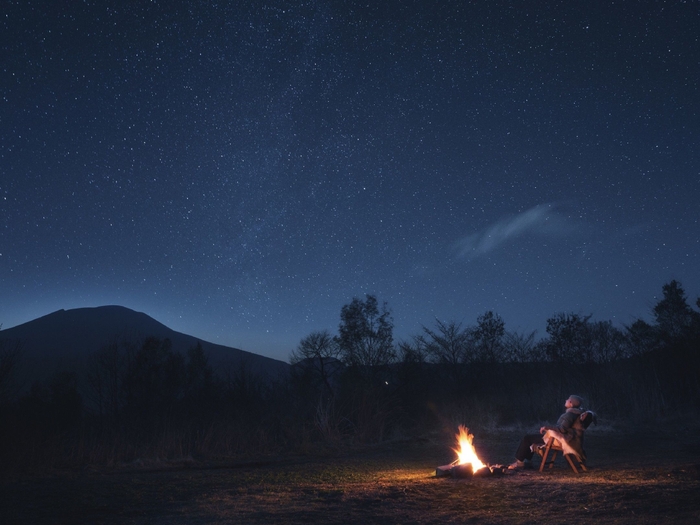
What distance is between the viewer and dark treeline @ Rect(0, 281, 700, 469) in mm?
15846

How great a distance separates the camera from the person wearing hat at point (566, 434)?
9.56m

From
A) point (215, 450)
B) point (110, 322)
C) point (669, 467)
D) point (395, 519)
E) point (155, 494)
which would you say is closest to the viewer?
point (395, 519)

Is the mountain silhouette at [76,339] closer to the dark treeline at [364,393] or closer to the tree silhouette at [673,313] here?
the dark treeline at [364,393]

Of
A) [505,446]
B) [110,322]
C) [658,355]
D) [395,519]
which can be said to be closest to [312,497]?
[395,519]

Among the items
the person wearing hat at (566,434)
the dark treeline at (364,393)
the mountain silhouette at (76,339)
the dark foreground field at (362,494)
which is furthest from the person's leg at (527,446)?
the mountain silhouette at (76,339)

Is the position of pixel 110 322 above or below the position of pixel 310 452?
above

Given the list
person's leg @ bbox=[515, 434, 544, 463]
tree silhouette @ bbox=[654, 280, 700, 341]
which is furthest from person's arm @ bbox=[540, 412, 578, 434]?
tree silhouette @ bbox=[654, 280, 700, 341]

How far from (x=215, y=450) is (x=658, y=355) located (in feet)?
75.7

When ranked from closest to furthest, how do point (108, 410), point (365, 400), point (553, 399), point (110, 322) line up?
point (365, 400)
point (553, 399)
point (108, 410)
point (110, 322)

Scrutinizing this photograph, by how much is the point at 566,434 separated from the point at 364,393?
11.6m

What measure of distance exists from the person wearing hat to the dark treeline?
7722 mm

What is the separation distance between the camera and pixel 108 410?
48219 mm

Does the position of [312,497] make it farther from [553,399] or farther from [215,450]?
[553,399]

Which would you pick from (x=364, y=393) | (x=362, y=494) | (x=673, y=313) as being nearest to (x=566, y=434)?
(x=362, y=494)
